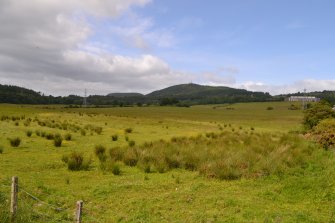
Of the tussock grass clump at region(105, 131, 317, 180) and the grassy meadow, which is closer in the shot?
the grassy meadow

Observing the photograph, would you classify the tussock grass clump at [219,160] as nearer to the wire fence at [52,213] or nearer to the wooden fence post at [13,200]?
the wire fence at [52,213]

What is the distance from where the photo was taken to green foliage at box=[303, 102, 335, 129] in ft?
130

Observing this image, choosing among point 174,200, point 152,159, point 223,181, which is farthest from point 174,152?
point 174,200

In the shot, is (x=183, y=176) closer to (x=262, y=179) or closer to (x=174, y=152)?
(x=262, y=179)

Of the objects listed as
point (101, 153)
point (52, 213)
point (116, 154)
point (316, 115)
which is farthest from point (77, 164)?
point (316, 115)

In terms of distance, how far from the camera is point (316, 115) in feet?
131

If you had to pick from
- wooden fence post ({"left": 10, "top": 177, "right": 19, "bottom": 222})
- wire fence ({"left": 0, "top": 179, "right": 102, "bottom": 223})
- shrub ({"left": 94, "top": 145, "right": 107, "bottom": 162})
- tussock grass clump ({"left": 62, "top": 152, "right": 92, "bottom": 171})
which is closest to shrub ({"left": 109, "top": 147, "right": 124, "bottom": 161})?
shrub ({"left": 94, "top": 145, "right": 107, "bottom": 162})

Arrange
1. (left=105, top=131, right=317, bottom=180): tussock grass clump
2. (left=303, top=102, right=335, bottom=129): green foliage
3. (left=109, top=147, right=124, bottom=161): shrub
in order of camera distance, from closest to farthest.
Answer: (left=105, top=131, right=317, bottom=180): tussock grass clump
(left=109, top=147, right=124, bottom=161): shrub
(left=303, top=102, right=335, bottom=129): green foliage

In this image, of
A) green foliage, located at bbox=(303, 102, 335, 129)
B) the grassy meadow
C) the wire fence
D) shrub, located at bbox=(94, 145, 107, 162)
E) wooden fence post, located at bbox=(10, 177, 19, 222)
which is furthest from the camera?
green foliage, located at bbox=(303, 102, 335, 129)

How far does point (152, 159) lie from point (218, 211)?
312 inches

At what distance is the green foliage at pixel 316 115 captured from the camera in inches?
1556

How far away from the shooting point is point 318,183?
43.8 ft

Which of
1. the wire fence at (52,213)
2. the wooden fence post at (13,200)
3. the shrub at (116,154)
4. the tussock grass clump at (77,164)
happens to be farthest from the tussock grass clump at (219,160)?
the wooden fence post at (13,200)

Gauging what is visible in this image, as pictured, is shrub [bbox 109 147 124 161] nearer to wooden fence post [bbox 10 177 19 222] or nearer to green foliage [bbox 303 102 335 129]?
wooden fence post [bbox 10 177 19 222]
